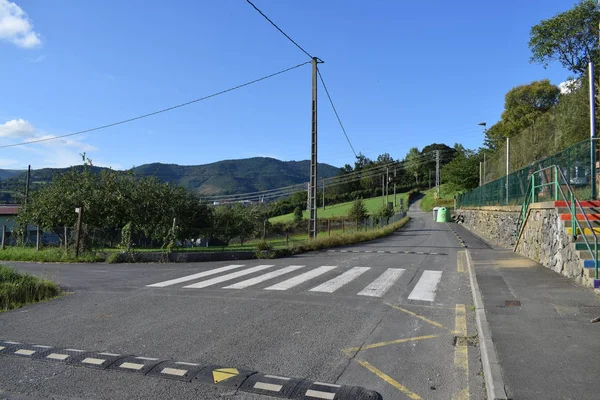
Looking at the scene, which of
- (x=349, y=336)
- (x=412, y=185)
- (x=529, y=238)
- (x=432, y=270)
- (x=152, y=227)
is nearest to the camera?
(x=349, y=336)

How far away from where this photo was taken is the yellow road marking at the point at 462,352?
4.32 m

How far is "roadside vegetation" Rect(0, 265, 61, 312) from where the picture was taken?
8.82 metres

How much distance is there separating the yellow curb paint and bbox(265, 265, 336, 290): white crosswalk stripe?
5.30m

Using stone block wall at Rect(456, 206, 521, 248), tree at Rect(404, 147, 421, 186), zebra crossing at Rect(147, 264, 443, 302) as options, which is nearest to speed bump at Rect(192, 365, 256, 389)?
zebra crossing at Rect(147, 264, 443, 302)

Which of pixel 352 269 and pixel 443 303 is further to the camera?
pixel 352 269

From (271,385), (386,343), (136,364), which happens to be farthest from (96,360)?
(386,343)

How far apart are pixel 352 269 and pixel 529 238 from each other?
18.8ft

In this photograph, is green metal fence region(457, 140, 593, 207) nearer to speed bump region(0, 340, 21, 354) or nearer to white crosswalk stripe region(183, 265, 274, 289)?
white crosswalk stripe region(183, 265, 274, 289)

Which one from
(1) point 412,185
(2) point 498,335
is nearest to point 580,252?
(2) point 498,335

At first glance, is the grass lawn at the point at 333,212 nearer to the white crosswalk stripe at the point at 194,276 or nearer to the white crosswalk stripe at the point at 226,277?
the white crosswalk stripe at the point at 194,276

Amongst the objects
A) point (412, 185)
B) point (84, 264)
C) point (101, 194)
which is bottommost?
point (84, 264)

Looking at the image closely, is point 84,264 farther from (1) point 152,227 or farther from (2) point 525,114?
(2) point 525,114

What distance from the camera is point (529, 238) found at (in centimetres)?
1400

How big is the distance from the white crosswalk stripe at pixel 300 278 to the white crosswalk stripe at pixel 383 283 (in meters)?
1.76
